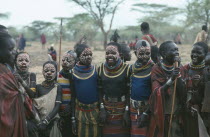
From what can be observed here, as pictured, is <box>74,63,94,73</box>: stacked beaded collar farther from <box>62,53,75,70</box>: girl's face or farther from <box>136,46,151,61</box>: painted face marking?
<box>136,46,151,61</box>: painted face marking

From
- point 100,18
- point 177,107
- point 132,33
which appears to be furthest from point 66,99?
point 132,33

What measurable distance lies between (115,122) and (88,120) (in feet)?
1.13

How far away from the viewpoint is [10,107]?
2201 millimetres

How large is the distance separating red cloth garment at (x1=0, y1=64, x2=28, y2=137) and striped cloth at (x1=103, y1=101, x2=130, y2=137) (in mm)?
1201

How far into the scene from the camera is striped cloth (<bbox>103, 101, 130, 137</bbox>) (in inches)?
125

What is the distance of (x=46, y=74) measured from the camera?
127 inches

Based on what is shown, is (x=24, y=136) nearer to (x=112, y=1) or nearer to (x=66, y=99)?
(x=66, y=99)

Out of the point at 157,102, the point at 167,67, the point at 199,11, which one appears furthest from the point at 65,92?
the point at 199,11

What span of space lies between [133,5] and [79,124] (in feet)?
118

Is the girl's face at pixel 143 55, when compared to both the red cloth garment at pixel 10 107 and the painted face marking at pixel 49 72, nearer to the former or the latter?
the painted face marking at pixel 49 72

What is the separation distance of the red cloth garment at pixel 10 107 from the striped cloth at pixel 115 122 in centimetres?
120

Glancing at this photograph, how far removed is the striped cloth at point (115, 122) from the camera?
125 inches

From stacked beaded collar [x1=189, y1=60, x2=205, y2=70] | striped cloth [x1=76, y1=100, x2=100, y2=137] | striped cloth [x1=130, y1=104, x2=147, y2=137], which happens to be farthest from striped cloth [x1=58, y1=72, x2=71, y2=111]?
stacked beaded collar [x1=189, y1=60, x2=205, y2=70]

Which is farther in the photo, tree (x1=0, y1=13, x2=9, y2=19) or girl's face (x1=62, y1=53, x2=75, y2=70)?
tree (x1=0, y1=13, x2=9, y2=19)
